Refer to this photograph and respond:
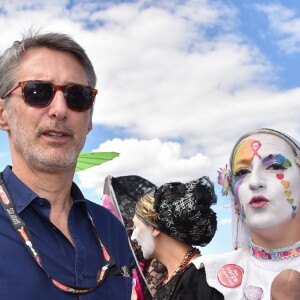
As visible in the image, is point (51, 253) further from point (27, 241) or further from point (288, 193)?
point (288, 193)

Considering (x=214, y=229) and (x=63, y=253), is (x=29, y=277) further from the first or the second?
(x=214, y=229)

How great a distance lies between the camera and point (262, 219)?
9.75 feet

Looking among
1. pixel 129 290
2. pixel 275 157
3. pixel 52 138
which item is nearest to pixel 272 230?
pixel 275 157

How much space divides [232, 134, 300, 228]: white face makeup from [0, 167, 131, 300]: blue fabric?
965 mm

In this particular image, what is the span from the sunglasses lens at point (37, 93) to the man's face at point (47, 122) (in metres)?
0.02

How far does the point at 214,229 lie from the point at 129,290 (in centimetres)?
205

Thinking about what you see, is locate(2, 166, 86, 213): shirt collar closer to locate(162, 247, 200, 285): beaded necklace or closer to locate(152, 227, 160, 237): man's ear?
locate(162, 247, 200, 285): beaded necklace

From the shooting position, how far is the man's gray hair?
2.31 m

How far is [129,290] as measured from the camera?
2363 millimetres

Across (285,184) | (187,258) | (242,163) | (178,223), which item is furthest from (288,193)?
(187,258)

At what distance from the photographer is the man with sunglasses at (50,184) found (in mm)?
2006

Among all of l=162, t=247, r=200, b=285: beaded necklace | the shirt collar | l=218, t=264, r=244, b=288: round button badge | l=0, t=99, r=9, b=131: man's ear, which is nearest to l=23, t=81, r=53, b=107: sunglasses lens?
l=0, t=99, r=9, b=131: man's ear

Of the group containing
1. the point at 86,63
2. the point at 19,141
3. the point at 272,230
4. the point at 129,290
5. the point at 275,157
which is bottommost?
the point at 129,290

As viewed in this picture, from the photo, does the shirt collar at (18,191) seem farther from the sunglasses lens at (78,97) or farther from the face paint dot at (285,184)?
the face paint dot at (285,184)
